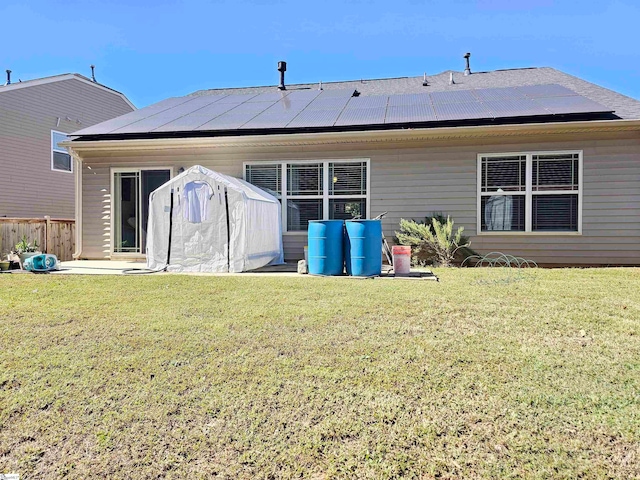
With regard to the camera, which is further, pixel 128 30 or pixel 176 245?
pixel 128 30

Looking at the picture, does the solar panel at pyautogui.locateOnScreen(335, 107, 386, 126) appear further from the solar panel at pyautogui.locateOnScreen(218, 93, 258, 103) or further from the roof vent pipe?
→ the roof vent pipe

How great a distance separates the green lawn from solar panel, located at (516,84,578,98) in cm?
606

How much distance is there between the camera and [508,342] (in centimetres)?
321

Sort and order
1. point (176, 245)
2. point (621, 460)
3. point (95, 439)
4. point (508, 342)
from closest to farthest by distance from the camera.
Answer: point (621, 460) < point (95, 439) < point (508, 342) < point (176, 245)

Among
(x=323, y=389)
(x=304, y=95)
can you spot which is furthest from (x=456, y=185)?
(x=323, y=389)

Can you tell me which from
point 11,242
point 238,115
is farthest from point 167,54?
point 11,242

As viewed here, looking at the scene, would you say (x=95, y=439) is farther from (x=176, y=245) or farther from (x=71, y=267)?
(x=71, y=267)

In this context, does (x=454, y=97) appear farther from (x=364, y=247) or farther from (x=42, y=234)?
(x=42, y=234)

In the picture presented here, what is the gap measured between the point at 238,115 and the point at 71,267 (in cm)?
510

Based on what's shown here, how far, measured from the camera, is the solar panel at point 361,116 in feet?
27.6

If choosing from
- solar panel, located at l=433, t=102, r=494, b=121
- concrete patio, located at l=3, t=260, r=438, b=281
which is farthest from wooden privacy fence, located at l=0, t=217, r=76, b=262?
solar panel, located at l=433, t=102, r=494, b=121

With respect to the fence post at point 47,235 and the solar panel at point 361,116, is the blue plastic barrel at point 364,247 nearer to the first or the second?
the solar panel at point 361,116

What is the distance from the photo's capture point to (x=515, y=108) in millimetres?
8203

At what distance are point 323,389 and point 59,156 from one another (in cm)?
1487
